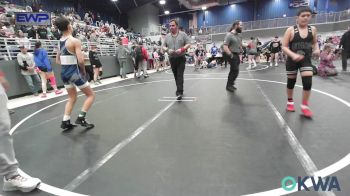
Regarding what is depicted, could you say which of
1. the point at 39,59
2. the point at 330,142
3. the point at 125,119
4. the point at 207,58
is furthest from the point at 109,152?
the point at 207,58

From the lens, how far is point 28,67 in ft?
26.9

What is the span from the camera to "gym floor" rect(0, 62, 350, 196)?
2438 mm

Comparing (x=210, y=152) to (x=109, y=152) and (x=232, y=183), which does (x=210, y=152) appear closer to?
(x=232, y=183)

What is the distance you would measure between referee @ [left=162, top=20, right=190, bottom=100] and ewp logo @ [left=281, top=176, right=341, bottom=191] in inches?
165

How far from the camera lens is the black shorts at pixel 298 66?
4379 mm

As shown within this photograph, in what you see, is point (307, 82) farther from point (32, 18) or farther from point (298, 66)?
point (32, 18)

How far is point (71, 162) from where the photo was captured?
9.91 feet

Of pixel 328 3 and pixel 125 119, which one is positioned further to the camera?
pixel 328 3

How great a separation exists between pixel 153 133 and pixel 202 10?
36.4 m

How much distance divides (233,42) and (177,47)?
1782 millimetres

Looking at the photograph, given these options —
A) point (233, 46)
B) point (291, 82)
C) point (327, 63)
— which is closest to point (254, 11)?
point (327, 63)

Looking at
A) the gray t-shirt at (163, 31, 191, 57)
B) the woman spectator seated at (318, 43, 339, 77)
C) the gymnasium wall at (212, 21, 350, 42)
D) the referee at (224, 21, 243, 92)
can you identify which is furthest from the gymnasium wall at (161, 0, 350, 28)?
the gray t-shirt at (163, 31, 191, 57)

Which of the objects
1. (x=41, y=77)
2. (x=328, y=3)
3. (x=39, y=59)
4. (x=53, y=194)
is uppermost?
(x=328, y=3)

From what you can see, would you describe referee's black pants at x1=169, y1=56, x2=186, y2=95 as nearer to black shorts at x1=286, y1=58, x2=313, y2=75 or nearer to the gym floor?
the gym floor
